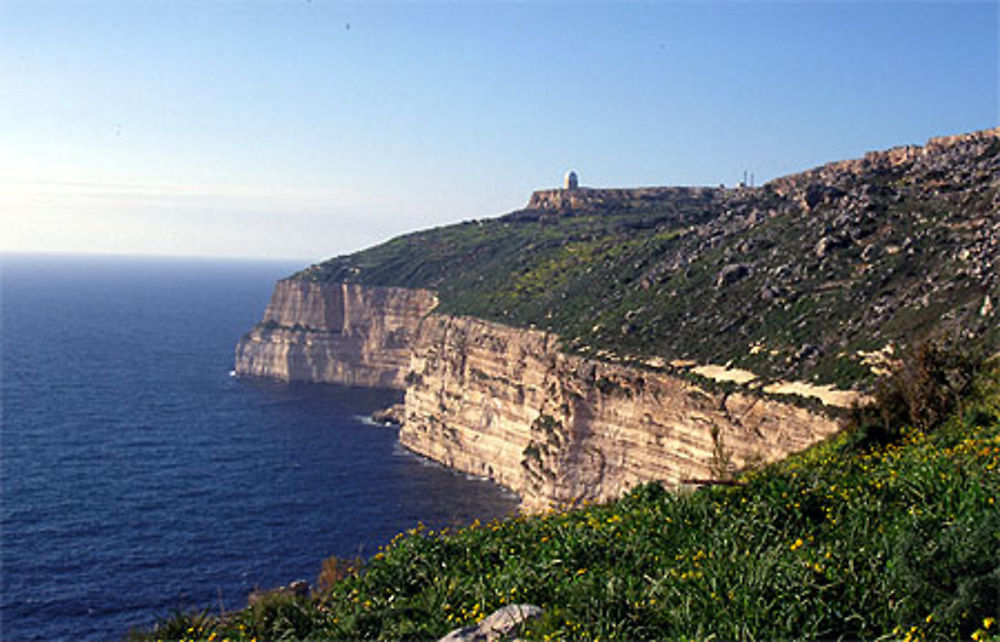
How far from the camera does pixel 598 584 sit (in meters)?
9.11

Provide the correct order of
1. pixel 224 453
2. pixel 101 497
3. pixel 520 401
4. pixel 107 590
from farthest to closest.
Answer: pixel 224 453
pixel 520 401
pixel 101 497
pixel 107 590

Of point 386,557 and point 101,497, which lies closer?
point 386,557

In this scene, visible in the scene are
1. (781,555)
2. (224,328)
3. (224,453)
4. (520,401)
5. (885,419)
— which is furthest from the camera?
(224,328)

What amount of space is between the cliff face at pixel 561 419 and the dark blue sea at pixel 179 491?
145 inches

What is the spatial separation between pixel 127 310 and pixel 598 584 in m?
191

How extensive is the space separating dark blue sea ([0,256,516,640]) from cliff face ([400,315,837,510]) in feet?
12.1

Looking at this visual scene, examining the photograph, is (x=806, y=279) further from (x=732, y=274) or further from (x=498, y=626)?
(x=498, y=626)

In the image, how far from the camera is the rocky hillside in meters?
36.5

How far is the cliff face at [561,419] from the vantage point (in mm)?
38531

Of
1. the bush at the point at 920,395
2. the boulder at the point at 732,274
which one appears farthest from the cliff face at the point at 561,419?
the boulder at the point at 732,274

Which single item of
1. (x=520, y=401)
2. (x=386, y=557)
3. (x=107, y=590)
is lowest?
(x=107, y=590)

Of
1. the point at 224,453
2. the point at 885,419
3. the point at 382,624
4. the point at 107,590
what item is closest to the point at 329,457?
the point at 224,453

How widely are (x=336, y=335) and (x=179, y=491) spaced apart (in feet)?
162

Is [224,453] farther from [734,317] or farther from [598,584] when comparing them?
[598,584]
